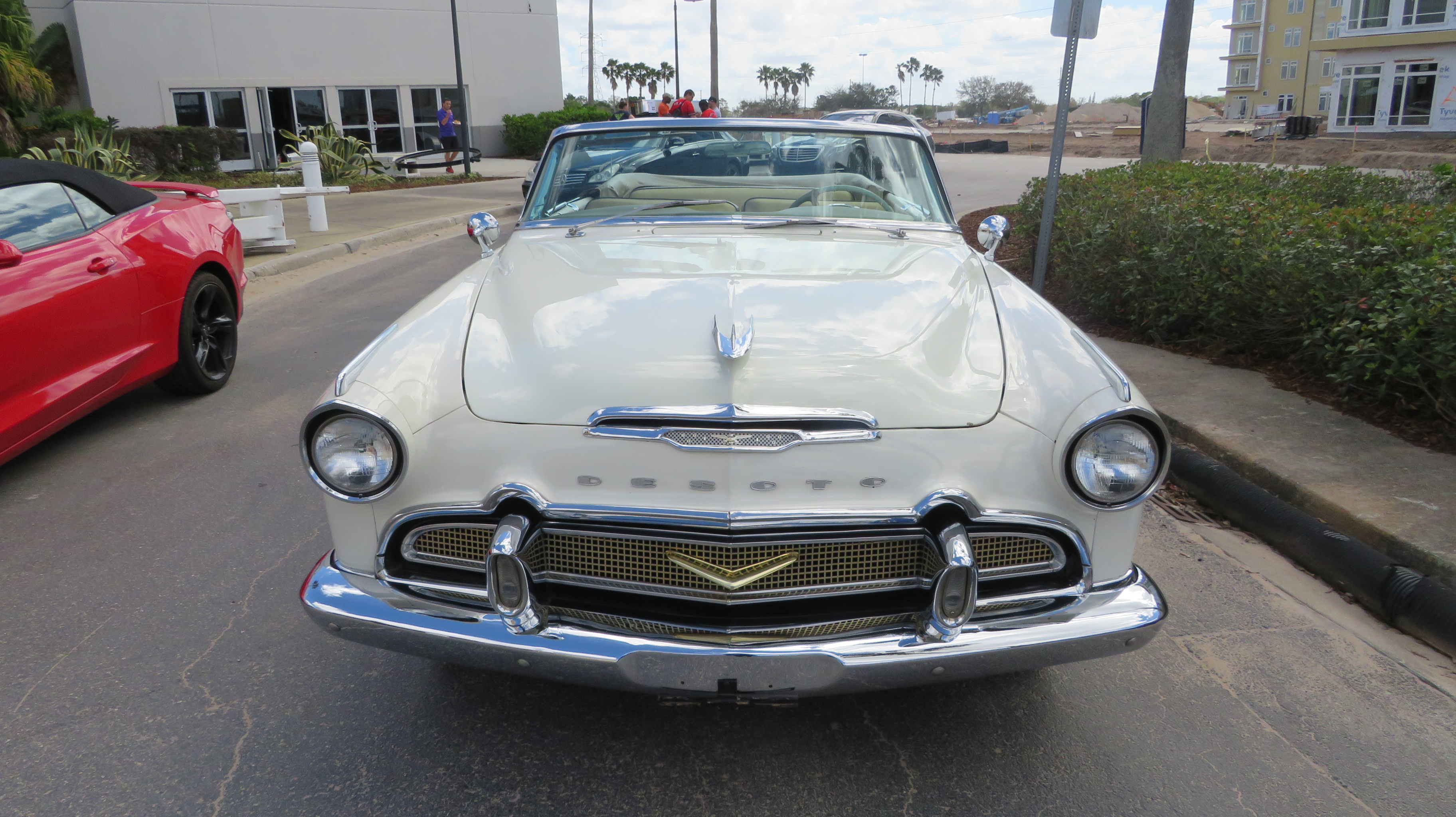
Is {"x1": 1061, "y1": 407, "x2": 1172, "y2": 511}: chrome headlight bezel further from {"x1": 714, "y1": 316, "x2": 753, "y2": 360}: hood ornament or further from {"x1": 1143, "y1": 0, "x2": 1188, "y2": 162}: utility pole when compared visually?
{"x1": 1143, "y1": 0, "x2": 1188, "y2": 162}: utility pole

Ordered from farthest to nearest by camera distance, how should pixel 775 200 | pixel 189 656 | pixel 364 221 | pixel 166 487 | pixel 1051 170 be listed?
pixel 364 221 < pixel 1051 170 < pixel 166 487 < pixel 775 200 < pixel 189 656

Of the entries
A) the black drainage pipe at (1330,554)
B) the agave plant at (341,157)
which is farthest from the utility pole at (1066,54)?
the agave plant at (341,157)

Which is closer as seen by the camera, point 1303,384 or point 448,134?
point 1303,384

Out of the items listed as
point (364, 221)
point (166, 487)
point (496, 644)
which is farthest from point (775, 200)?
point (364, 221)

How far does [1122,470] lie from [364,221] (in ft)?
42.3

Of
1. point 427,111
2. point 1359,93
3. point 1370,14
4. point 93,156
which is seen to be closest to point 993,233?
point 93,156

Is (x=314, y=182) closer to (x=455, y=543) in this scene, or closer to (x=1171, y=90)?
Answer: (x=1171, y=90)

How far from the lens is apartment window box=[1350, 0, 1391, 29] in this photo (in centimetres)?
3812

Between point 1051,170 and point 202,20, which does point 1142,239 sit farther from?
point 202,20

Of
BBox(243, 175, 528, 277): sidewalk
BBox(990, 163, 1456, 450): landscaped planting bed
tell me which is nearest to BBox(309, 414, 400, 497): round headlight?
BBox(990, 163, 1456, 450): landscaped planting bed

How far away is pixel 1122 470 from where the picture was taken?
Answer: 219 cm

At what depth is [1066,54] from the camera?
6.44 m

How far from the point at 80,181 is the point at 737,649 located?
4522 mm

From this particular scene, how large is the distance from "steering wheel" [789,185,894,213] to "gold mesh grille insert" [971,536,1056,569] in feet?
5.67
